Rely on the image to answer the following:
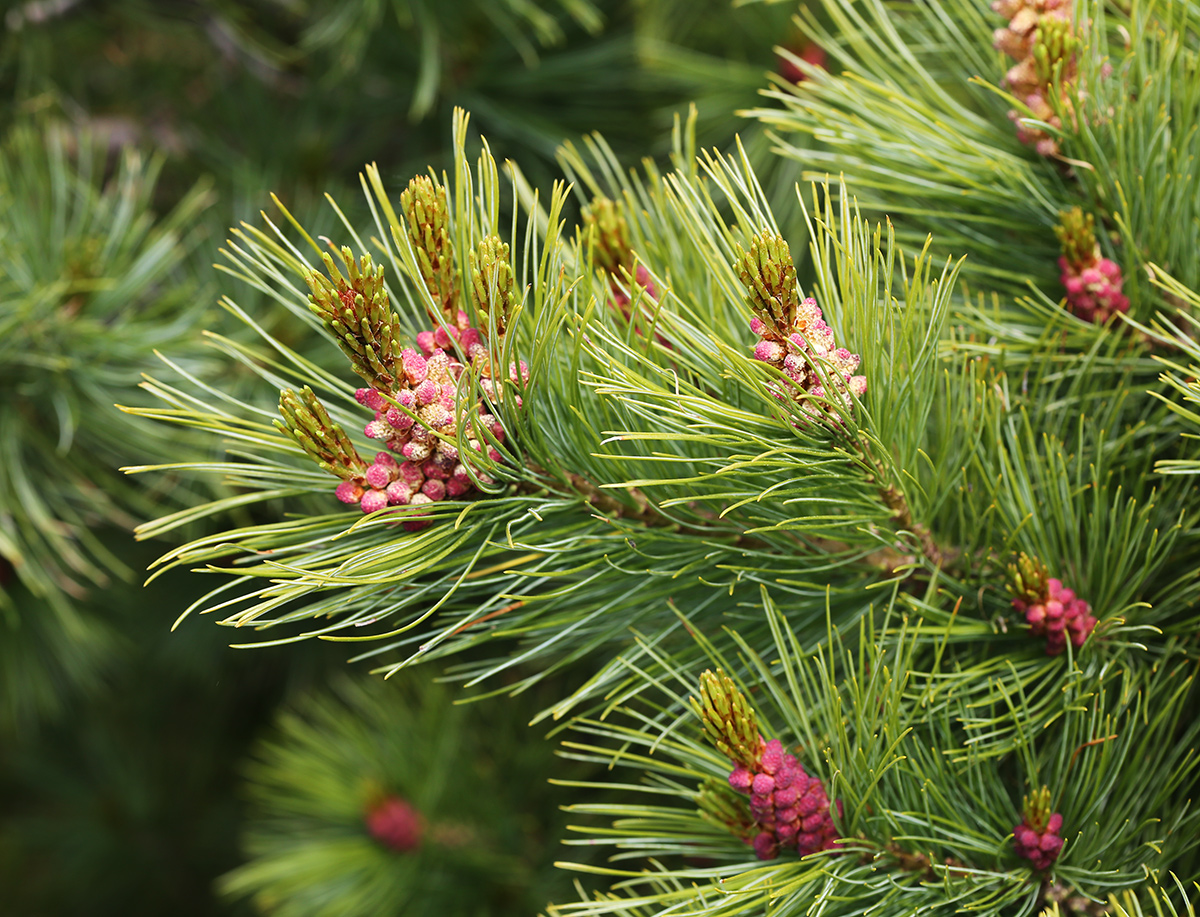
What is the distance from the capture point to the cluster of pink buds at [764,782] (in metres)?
0.37

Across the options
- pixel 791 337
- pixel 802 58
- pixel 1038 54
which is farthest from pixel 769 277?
pixel 802 58

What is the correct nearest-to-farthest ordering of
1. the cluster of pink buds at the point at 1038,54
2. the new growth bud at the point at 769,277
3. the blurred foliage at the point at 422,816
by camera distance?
the new growth bud at the point at 769,277 → the cluster of pink buds at the point at 1038,54 → the blurred foliage at the point at 422,816

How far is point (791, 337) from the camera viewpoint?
0.35 meters

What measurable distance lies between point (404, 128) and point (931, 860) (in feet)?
2.88

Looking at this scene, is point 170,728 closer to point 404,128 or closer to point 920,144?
point 404,128

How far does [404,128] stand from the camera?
0.98 meters

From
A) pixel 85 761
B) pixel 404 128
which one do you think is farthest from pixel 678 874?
pixel 85 761

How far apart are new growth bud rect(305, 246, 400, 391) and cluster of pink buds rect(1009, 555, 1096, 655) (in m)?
0.29

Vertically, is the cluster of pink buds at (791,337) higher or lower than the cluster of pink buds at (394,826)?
higher

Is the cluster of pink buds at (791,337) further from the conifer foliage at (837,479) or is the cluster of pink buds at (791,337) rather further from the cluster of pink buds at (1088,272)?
the cluster of pink buds at (1088,272)

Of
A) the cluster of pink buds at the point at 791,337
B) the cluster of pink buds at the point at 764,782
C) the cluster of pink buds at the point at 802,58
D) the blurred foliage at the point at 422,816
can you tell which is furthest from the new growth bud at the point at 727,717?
the cluster of pink buds at the point at 802,58

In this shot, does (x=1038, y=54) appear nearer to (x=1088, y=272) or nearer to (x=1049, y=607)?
(x=1088, y=272)

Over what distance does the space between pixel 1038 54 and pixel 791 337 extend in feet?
0.75

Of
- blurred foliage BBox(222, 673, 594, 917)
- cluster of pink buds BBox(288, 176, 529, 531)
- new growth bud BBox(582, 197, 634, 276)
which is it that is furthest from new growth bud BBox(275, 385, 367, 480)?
blurred foliage BBox(222, 673, 594, 917)
